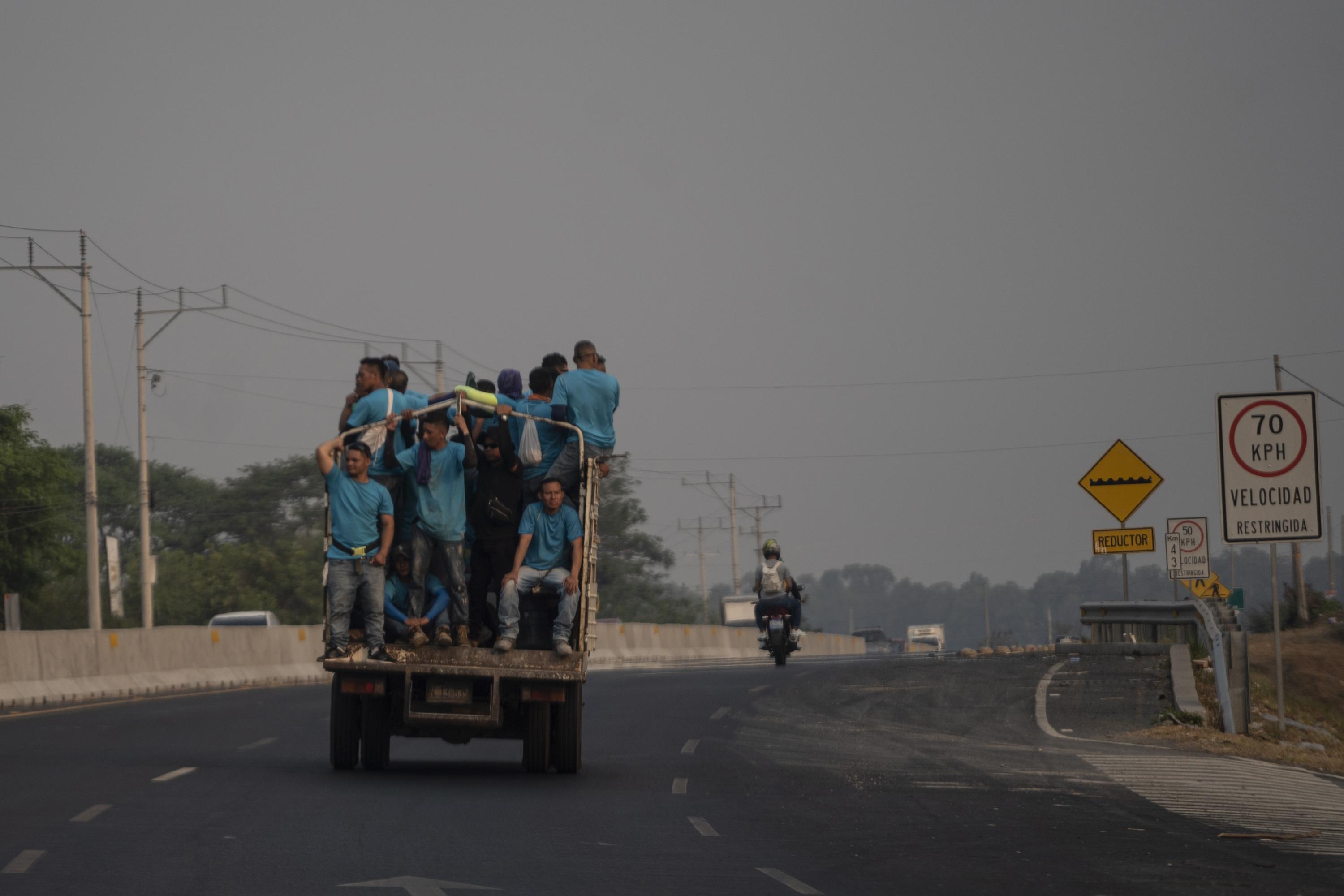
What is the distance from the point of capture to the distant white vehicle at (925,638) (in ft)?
447

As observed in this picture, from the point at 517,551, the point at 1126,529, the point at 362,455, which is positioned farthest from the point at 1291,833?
the point at 1126,529

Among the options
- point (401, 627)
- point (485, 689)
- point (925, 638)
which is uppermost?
point (401, 627)

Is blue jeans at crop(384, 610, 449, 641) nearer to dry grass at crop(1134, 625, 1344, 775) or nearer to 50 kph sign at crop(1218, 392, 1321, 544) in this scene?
50 kph sign at crop(1218, 392, 1321, 544)

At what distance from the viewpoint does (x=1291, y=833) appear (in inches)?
473

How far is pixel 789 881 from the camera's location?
32.5ft

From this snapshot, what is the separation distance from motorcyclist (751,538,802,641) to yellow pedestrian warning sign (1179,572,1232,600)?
502 inches

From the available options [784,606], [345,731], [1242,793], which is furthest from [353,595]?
[784,606]

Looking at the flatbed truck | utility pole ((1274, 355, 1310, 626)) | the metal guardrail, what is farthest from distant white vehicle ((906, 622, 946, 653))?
the flatbed truck

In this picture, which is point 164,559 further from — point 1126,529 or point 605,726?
point 605,726

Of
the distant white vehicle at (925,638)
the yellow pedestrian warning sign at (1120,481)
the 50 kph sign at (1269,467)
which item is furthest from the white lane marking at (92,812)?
the distant white vehicle at (925,638)

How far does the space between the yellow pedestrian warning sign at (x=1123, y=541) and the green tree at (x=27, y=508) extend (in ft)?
132

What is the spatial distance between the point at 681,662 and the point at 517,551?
36949 mm

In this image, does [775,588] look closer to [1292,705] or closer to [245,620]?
[1292,705]

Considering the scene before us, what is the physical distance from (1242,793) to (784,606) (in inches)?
728
